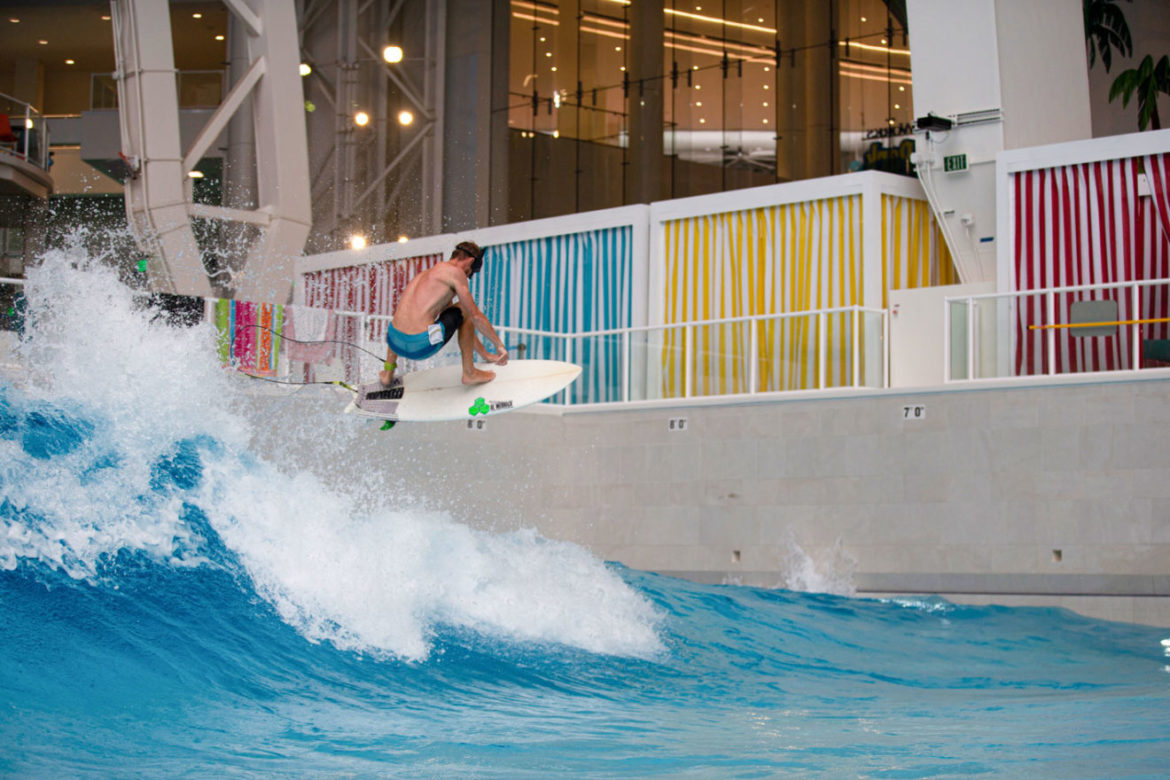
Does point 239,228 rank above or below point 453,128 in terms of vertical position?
below

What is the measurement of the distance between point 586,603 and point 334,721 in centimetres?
361

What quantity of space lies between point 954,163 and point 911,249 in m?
1.18

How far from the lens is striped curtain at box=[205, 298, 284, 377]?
14.2 m


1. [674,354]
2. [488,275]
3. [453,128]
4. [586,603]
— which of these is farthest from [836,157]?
[586,603]

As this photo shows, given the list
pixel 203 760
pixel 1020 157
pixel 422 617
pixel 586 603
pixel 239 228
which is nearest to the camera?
pixel 203 760

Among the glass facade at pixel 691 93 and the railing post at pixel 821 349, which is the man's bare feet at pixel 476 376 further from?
the glass facade at pixel 691 93

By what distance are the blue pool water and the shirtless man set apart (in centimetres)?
134

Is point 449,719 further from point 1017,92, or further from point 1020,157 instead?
point 1017,92

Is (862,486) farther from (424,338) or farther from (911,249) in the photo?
(424,338)

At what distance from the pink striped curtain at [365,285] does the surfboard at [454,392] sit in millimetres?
8623

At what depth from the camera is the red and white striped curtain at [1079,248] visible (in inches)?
522

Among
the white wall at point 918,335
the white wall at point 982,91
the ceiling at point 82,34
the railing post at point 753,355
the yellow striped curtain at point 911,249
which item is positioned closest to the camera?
the white wall at point 918,335

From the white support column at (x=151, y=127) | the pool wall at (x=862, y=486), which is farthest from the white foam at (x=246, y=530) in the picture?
the white support column at (x=151, y=127)

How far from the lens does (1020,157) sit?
14.7 meters
